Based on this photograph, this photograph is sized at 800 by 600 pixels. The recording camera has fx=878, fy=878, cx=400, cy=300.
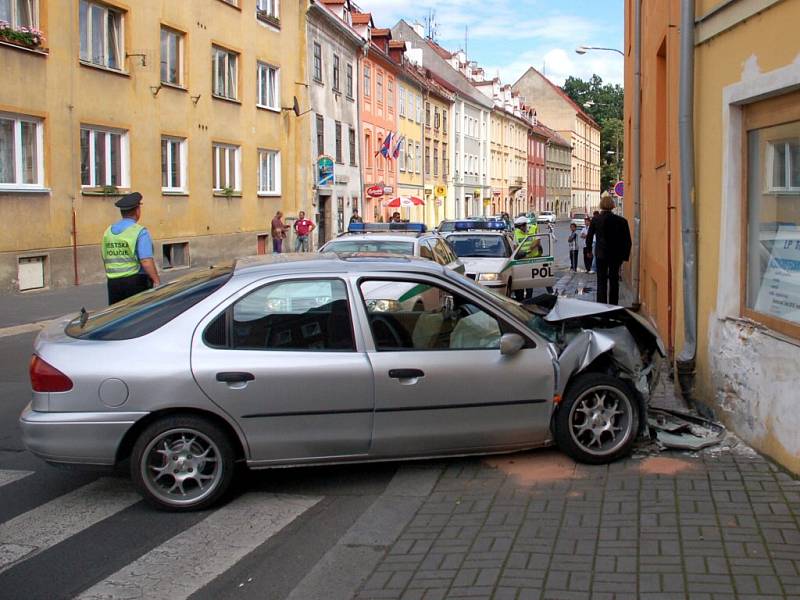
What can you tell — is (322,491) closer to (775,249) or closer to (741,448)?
(741,448)

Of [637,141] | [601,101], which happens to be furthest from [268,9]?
[601,101]

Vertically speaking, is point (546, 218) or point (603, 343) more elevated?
point (546, 218)

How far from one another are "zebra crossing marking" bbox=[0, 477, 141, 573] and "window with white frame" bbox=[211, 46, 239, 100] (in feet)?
75.5

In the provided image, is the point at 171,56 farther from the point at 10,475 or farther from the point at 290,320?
the point at 290,320

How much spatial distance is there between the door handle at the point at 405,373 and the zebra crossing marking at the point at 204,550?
3.05ft

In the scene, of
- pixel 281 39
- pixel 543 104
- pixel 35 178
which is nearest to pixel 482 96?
pixel 543 104

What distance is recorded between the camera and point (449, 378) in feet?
18.2

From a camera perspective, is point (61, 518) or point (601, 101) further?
point (601, 101)

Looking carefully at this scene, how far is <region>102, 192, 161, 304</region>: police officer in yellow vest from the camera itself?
340 inches

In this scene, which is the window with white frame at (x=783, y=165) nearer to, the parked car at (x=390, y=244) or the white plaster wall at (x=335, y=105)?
the parked car at (x=390, y=244)

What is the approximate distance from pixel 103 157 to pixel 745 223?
721 inches

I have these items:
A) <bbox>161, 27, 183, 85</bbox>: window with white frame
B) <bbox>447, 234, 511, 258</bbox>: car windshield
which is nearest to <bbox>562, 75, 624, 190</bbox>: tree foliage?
<bbox>161, 27, 183, 85</bbox>: window with white frame

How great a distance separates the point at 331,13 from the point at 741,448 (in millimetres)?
33399

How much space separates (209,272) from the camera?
6070 mm
